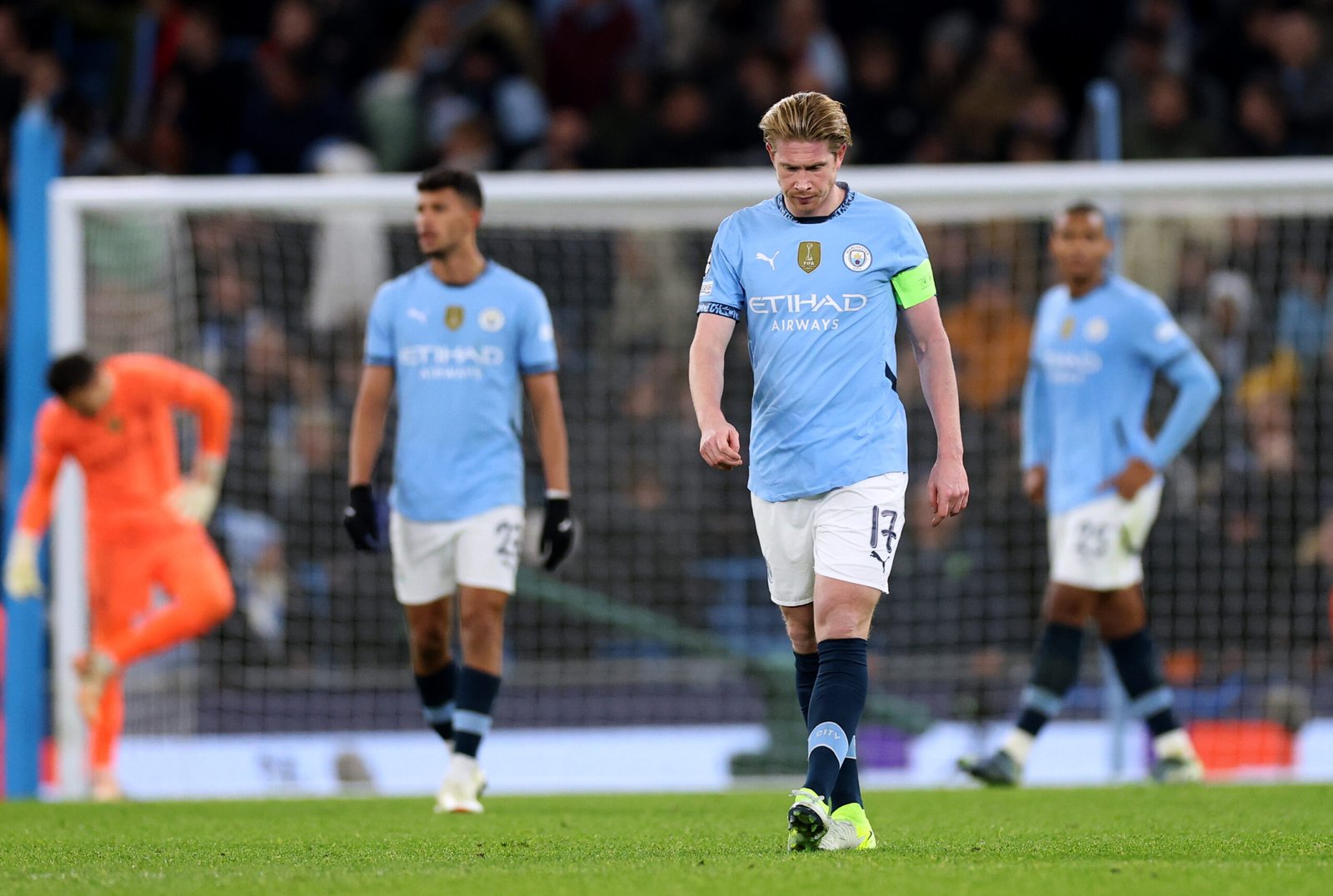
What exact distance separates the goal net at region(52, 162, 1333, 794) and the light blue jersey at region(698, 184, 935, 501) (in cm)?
453

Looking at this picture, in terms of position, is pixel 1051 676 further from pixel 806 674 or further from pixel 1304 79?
pixel 1304 79

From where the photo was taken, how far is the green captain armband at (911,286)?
17.8ft

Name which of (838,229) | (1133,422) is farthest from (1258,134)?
(838,229)

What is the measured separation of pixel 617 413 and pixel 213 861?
707 cm

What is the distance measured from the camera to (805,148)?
209 inches

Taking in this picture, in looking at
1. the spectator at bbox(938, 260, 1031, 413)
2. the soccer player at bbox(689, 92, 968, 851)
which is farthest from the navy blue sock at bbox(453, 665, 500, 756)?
the spectator at bbox(938, 260, 1031, 413)

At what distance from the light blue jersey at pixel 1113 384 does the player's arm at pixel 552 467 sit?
253 cm

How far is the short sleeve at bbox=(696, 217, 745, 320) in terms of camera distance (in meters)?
5.44

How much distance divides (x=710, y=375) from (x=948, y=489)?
0.72 m

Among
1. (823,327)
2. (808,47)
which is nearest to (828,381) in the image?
(823,327)

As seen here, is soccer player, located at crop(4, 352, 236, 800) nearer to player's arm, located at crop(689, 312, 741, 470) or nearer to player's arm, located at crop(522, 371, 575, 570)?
player's arm, located at crop(522, 371, 575, 570)

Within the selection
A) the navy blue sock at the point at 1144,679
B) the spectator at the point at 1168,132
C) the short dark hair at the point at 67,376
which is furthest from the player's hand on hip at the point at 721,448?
the spectator at the point at 1168,132

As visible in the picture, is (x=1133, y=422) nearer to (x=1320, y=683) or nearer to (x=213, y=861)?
(x=1320, y=683)

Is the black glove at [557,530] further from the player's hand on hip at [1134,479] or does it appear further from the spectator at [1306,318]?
the spectator at [1306,318]
